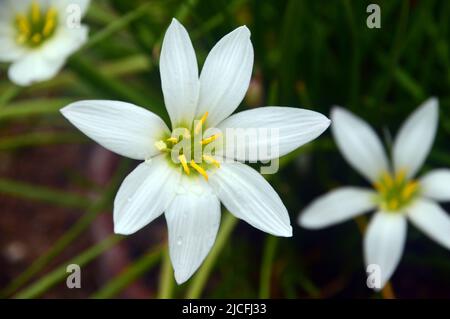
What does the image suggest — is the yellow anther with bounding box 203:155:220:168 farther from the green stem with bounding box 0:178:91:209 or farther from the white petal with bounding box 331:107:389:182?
the green stem with bounding box 0:178:91:209

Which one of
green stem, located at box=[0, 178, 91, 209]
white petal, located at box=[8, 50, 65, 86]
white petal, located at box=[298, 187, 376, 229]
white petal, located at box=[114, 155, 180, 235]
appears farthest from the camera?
green stem, located at box=[0, 178, 91, 209]

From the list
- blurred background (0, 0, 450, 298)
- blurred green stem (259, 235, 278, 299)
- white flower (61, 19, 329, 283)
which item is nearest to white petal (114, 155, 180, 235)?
white flower (61, 19, 329, 283)

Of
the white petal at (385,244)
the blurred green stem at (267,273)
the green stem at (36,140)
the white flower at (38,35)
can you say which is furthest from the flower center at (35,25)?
the white petal at (385,244)

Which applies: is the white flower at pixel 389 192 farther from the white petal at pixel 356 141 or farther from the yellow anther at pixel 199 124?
the yellow anther at pixel 199 124

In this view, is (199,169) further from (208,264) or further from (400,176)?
(400,176)
